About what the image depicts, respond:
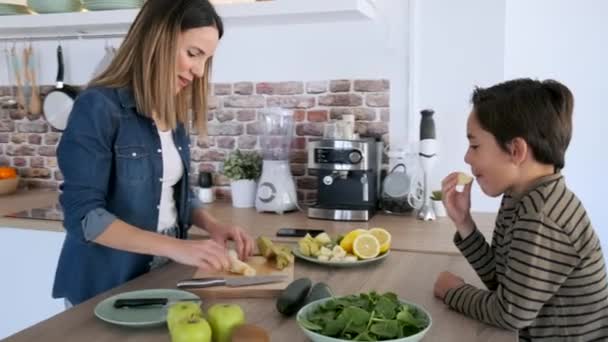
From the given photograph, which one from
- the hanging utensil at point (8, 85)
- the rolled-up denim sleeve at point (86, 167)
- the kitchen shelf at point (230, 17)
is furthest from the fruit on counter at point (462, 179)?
the hanging utensil at point (8, 85)

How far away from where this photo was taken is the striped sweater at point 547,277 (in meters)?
1.11

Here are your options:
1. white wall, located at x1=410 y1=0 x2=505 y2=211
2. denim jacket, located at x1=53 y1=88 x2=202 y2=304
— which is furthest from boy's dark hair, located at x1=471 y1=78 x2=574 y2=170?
white wall, located at x1=410 y1=0 x2=505 y2=211

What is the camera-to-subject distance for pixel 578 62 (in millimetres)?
2447

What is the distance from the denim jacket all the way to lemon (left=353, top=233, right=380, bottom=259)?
1.52ft

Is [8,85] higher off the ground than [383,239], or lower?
higher

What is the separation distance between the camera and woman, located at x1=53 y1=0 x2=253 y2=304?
129 centimetres

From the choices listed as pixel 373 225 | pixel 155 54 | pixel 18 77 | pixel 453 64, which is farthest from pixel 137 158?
pixel 18 77

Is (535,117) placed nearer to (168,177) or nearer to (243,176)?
(168,177)

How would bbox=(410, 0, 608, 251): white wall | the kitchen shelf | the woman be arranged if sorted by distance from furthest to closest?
bbox=(410, 0, 608, 251): white wall < the kitchen shelf < the woman

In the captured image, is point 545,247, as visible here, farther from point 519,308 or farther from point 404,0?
point 404,0

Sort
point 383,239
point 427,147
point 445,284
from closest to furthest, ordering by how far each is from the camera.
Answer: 1. point 445,284
2. point 383,239
3. point 427,147

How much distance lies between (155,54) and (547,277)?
3.07ft

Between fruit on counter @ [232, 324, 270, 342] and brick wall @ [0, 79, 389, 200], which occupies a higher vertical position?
brick wall @ [0, 79, 389, 200]

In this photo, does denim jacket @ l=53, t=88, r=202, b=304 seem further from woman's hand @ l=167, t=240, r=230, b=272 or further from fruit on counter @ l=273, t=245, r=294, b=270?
fruit on counter @ l=273, t=245, r=294, b=270
